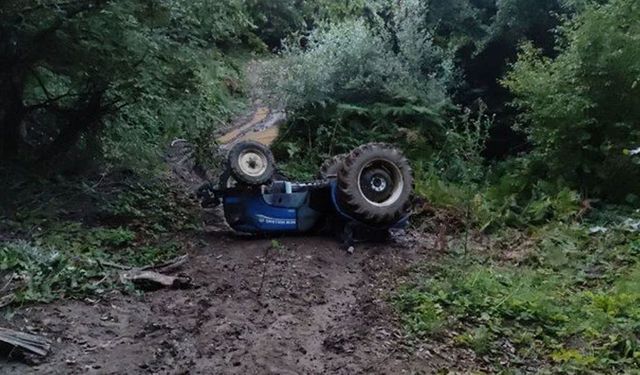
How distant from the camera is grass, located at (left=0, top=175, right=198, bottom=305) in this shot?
4.91 metres

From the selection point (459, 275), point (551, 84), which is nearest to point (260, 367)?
point (459, 275)

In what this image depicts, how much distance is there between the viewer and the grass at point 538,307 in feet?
13.4

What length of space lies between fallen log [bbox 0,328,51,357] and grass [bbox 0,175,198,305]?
543mm

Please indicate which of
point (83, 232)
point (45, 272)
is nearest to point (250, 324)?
point (45, 272)

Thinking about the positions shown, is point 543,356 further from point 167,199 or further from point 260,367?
point 167,199

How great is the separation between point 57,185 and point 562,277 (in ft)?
16.6

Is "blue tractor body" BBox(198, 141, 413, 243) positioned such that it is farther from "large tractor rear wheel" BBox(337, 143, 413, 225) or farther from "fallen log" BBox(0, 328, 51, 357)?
"fallen log" BBox(0, 328, 51, 357)

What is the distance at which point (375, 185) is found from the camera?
21.6ft

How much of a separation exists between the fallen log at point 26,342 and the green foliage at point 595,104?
6244mm

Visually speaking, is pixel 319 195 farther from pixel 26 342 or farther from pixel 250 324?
pixel 26 342

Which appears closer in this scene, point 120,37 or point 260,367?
point 260,367

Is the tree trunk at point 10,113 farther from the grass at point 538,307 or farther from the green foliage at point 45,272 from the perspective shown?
the grass at point 538,307

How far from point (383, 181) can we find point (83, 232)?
280 cm

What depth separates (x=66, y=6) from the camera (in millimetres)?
6250
